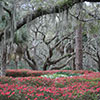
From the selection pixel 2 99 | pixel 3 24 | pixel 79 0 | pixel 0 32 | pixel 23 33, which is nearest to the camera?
pixel 2 99

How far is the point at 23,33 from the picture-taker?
9.34 metres

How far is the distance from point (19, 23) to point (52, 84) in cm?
215

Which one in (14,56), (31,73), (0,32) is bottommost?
(31,73)

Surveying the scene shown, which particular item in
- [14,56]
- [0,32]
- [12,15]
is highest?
[12,15]

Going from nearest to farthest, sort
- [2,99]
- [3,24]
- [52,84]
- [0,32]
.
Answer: [2,99]
[52,84]
[0,32]
[3,24]

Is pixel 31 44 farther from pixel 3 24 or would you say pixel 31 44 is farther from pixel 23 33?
pixel 3 24

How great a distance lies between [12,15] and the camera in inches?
222

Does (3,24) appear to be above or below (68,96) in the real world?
above

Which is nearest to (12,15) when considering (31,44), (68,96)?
(68,96)

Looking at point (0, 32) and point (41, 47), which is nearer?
point (0, 32)

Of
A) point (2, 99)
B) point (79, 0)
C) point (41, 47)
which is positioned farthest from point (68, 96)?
point (41, 47)

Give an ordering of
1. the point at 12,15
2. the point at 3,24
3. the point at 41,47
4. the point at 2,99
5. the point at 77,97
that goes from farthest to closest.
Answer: the point at 41,47, the point at 3,24, the point at 12,15, the point at 2,99, the point at 77,97

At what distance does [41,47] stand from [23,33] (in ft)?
39.3

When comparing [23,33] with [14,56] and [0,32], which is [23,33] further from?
[0,32]
